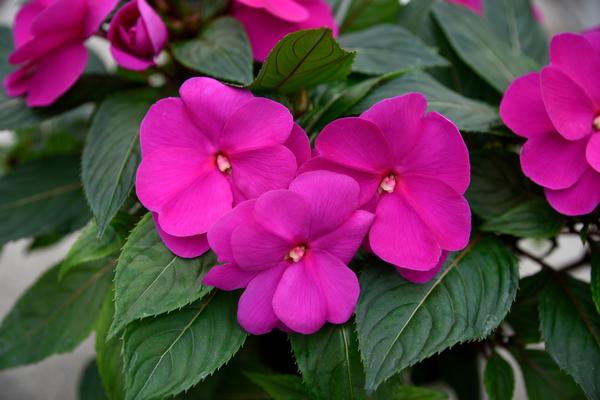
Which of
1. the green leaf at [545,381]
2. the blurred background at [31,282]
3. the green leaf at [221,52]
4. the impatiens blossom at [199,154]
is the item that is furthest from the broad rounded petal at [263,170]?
the blurred background at [31,282]

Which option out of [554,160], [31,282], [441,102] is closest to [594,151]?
[554,160]

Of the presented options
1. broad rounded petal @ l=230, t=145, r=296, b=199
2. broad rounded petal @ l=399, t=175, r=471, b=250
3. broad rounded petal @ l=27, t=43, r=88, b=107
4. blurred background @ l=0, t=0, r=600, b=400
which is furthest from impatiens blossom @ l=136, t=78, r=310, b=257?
blurred background @ l=0, t=0, r=600, b=400

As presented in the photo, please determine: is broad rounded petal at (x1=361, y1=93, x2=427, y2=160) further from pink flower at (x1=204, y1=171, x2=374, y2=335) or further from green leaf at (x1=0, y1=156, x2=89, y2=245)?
green leaf at (x1=0, y1=156, x2=89, y2=245)

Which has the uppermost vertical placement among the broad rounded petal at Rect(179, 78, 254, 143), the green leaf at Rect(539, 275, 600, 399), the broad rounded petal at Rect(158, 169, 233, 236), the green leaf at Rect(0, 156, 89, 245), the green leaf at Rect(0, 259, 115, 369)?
the broad rounded petal at Rect(179, 78, 254, 143)

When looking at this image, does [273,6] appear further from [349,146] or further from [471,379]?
[471,379]

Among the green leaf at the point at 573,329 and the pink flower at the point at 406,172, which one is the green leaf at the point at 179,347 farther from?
the green leaf at the point at 573,329

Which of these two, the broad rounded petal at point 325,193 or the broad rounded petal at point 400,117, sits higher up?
the broad rounded petal at point 400,117
